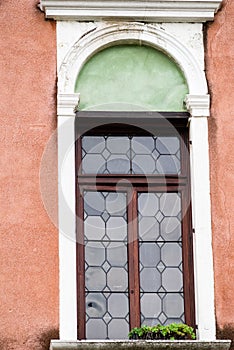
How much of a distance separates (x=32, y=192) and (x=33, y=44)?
1421mm

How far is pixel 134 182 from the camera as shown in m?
15.0

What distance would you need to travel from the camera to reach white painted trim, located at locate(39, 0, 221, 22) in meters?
15.2

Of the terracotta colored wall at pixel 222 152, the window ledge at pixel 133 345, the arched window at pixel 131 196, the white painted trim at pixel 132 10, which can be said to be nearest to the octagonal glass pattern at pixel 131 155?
the arched window at pixel 131 196

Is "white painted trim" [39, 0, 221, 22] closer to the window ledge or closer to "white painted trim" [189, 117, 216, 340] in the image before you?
"white painted trim" [189, 117, 216, 340]

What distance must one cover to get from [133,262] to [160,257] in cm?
26

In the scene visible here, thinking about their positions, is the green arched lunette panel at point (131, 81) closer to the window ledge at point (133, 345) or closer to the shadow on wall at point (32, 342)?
the shadow on wall at point (32, 342)

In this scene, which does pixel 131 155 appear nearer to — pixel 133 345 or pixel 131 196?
pixel 131 196

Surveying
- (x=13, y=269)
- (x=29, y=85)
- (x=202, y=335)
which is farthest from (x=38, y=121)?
(x=202, y=335)

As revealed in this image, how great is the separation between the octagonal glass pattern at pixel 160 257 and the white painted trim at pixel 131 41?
108 cm

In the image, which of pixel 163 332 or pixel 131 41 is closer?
pixel 163 332

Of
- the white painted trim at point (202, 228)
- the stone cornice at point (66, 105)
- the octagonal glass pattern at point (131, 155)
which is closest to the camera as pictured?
the white painted trim at point (202, 228)

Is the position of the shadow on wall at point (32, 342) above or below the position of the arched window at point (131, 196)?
below

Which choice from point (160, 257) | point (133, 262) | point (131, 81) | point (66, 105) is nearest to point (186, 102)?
point (131, 81)

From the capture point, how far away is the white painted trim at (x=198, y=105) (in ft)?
49.3
